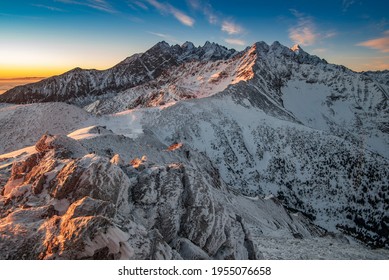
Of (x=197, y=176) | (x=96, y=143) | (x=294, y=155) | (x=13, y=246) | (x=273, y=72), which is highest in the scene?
(x=273, y=72)

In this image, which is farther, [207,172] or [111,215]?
[207,172]

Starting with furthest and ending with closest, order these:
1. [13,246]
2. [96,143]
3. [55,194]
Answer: [96,143], [55,194], [13,246]

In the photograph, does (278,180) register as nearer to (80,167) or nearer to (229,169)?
(229,169)

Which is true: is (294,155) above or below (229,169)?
above

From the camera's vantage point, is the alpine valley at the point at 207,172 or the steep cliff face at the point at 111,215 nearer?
the steep cliff face at the point at 111,215

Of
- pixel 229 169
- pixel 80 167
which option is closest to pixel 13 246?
pixel 80 167

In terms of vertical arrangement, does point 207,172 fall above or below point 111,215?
below

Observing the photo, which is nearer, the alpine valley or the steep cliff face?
the steep cliff face
